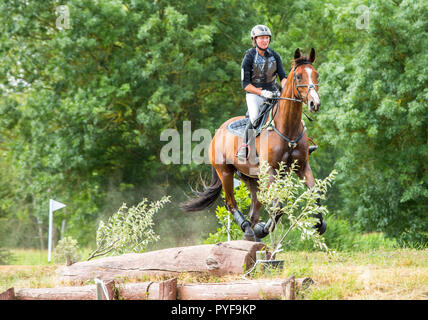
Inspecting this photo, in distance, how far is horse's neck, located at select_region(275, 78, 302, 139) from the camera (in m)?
7.68

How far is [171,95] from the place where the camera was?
17.0 metres

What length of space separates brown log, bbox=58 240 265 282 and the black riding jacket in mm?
2638

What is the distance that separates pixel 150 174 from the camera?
61.1 ft

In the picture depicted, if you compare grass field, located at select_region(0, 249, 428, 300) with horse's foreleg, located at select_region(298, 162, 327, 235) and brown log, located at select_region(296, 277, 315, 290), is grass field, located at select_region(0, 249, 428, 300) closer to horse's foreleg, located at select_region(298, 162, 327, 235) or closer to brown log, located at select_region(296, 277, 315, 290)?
brown log, located at select_region(296, 277, 315, 290)

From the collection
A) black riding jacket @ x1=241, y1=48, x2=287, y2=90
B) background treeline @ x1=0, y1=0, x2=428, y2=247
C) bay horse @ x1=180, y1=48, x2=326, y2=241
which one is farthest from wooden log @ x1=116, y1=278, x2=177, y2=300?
background treeline @ x1=0, y1=0, x2=428, y2=247

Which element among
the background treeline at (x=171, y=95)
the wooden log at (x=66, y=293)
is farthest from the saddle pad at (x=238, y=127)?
the background treeline at (x=171, y=95)

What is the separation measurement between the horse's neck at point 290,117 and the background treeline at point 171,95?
6.33m

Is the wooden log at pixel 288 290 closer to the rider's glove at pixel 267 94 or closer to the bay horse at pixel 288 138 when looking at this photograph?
the bay horse at pixel 288 138

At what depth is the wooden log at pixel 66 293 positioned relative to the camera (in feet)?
20.2

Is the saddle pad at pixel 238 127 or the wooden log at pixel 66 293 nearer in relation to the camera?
the wooden log at pixel 66 293
